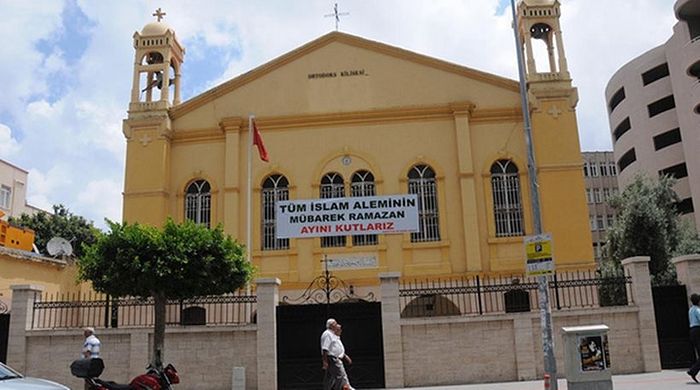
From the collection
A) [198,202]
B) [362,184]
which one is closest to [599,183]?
[362,184]

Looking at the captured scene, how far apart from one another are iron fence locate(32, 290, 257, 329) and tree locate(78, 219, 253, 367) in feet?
2.79

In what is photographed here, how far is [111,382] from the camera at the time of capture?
1030 centimetres

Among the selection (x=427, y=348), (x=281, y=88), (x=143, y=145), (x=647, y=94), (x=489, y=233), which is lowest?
(x=427, y=348)

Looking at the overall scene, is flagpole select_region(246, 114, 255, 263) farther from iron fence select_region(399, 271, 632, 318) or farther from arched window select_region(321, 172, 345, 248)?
iron fence select_region(399, 271, 632, 318)

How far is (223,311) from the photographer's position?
→ 19094 millimetres

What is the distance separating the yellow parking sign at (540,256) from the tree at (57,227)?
34.7 meters

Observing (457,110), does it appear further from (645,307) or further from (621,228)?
(645,307)

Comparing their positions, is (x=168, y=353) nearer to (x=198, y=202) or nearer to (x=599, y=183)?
(x=198, y=202)

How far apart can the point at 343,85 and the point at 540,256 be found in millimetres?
14786

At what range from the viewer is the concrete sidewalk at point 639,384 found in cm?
1243

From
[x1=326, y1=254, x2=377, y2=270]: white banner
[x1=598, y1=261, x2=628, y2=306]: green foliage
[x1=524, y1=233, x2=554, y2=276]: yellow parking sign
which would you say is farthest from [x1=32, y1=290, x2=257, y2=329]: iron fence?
[x1=598, y1=261, x2=628, y2=306]: green foliage

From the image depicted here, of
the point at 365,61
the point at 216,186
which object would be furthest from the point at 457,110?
the point at 216,186

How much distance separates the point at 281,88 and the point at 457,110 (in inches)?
270

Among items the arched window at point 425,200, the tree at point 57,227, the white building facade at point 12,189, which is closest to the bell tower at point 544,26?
the arched window at point 425,200
